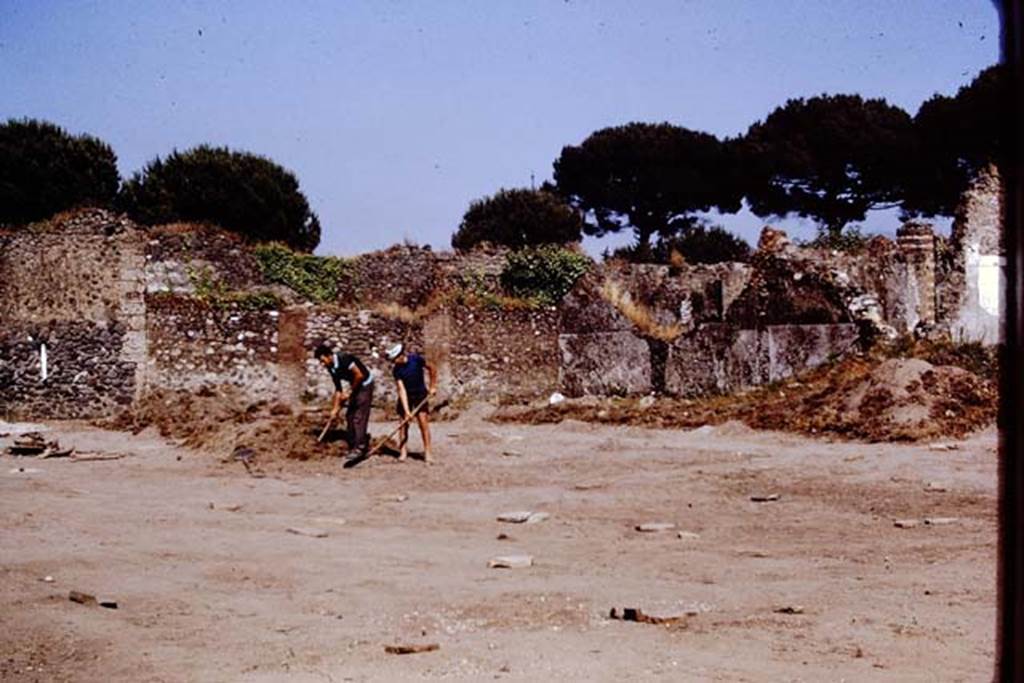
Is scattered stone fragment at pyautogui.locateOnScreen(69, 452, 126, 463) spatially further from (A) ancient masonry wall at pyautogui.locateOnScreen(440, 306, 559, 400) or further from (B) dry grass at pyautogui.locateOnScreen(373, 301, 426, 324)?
(A) ancient masonry wall at pyautogui.locateOnScreen(440, 306, 559, 400)

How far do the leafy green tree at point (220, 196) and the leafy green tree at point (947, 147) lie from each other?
20914 millimetres

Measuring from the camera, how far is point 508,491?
12.4 m

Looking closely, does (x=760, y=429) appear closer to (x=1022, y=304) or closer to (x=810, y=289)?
(x=810, y=289)

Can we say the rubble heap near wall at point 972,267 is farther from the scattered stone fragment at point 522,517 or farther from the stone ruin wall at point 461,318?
the scattered stone fragment at point 522,517

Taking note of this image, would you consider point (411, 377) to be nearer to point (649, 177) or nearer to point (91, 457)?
point (91, 457)

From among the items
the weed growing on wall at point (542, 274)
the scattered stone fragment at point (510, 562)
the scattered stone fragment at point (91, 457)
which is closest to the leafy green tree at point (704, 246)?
the weed growing on wall at point (542, 274)

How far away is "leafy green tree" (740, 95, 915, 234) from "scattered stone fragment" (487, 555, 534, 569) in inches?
1404

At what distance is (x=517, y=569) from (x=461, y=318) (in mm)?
18759

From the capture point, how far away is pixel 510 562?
26.3 feet

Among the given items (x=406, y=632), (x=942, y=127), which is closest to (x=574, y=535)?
(x=406, y=632)

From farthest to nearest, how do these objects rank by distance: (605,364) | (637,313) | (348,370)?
(637,313)
(605,364)
(348,370)

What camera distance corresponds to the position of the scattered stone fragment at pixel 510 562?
7.98 m

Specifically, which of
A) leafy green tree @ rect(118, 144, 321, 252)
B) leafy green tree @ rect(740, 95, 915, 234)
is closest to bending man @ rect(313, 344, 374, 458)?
leafy green tree @ rect(118, 144, 321, 252)

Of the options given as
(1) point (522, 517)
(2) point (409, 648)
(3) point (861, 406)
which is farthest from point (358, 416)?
(2) point (409, 648)
